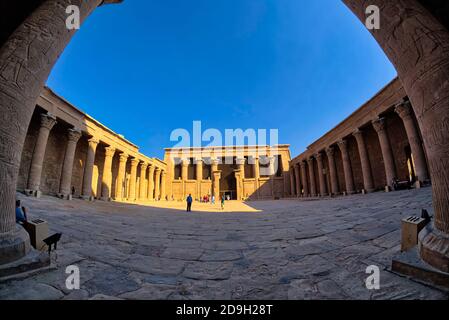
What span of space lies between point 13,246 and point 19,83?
67.1 inches

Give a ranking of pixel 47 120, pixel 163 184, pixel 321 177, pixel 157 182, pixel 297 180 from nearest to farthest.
Answer: pixel 47 120
pixel 321 177
pixel 297 180
pixel 157 182
pixel 163 184

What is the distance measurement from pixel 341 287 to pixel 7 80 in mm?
3903

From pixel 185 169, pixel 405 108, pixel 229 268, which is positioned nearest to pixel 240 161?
pixel 185 169

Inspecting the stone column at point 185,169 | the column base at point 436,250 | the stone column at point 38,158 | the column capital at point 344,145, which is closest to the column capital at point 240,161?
the stone column at point 185,169

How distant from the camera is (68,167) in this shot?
14.3 metres

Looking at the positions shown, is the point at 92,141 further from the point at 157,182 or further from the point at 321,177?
the point at 321,177

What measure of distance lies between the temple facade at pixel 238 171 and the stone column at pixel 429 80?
30.0 meters

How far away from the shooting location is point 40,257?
2.12 meters

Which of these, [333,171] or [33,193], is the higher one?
[333,171]

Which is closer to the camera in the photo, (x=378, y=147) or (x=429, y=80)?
(x=429, y=80)

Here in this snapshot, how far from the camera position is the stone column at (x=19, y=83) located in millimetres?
2012

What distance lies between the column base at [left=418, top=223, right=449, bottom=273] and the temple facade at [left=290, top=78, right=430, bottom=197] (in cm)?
1161

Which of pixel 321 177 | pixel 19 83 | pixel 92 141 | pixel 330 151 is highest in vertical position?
pixel 92 141
